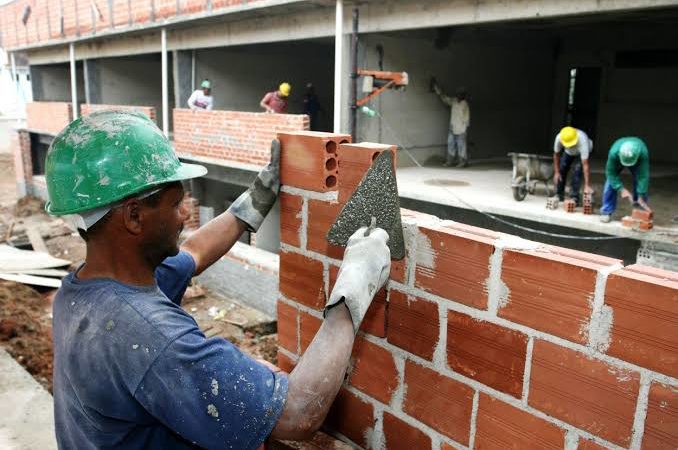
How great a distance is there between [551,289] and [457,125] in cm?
1007

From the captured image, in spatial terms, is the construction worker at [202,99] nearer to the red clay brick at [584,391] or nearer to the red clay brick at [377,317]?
the red clay brick at [377,317]

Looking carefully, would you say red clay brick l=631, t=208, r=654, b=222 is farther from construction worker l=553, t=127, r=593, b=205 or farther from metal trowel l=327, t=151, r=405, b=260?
metal trowel l=327, t=151, r=405, b=260

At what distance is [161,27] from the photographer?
41.2 ft

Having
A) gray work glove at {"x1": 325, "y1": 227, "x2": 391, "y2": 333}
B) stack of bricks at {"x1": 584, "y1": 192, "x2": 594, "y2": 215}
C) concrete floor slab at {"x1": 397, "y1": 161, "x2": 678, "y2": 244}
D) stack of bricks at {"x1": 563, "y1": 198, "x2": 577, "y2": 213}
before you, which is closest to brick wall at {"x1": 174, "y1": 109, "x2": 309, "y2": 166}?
concrete floor slab at {"x1": 397, "y1": 161, "x2": 678, "y2": 244}

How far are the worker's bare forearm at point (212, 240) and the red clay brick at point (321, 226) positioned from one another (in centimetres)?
35

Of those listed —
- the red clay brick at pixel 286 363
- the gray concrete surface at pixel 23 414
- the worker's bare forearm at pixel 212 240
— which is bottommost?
the gray concrete surface at pixel 23 414

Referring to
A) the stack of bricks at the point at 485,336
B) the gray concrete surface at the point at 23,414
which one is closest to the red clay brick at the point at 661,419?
the stack of bricks at the point at 485,336

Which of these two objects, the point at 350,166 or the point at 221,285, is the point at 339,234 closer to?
the point at 350,166

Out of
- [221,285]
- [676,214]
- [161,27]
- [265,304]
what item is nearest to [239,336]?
[265,304]

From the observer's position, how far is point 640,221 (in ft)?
20.2

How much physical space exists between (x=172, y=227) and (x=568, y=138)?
7.08 metres

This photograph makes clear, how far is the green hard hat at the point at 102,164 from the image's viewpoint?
4.57ft

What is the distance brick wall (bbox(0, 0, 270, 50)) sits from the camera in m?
11.3

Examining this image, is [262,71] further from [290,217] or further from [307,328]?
[307,328]
